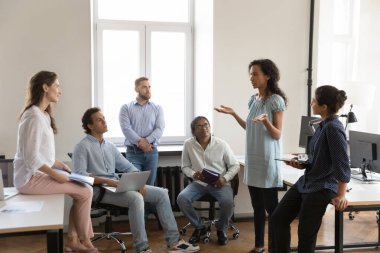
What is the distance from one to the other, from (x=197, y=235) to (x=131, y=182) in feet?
3.16

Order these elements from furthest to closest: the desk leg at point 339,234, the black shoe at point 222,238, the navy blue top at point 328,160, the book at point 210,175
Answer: the black shoe at point 222,238 → the book at point 210,175 → the desk leg at point 339,234 → the navy blue top at point 328,160

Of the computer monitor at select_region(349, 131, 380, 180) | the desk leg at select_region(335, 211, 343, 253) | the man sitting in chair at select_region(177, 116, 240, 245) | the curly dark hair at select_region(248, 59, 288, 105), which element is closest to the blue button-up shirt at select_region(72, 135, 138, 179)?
the man sitting in chair at select_region(177, 116, 240, 245)

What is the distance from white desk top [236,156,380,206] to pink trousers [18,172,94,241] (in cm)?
161

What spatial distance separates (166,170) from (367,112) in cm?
291

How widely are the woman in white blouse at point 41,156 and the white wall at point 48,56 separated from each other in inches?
57.1

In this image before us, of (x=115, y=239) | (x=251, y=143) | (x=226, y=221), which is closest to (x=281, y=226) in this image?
(x=251, y=143)

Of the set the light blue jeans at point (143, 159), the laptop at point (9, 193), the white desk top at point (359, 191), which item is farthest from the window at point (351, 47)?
the laptop at point (9, 193)

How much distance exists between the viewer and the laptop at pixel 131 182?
145 inches

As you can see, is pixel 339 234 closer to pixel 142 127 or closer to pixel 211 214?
pixel 211 214

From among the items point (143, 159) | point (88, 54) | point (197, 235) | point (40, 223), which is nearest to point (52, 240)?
point (40, 223)

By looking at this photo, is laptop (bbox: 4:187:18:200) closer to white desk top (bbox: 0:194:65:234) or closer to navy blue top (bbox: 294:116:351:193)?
white desk top (bbox: 0:194:65:234)

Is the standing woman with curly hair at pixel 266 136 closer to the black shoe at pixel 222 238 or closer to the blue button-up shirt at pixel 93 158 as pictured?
the black shoe at pixel 222 238

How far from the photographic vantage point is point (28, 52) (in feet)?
15.1

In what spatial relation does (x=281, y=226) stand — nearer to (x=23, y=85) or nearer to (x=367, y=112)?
(x=23, y=85)
